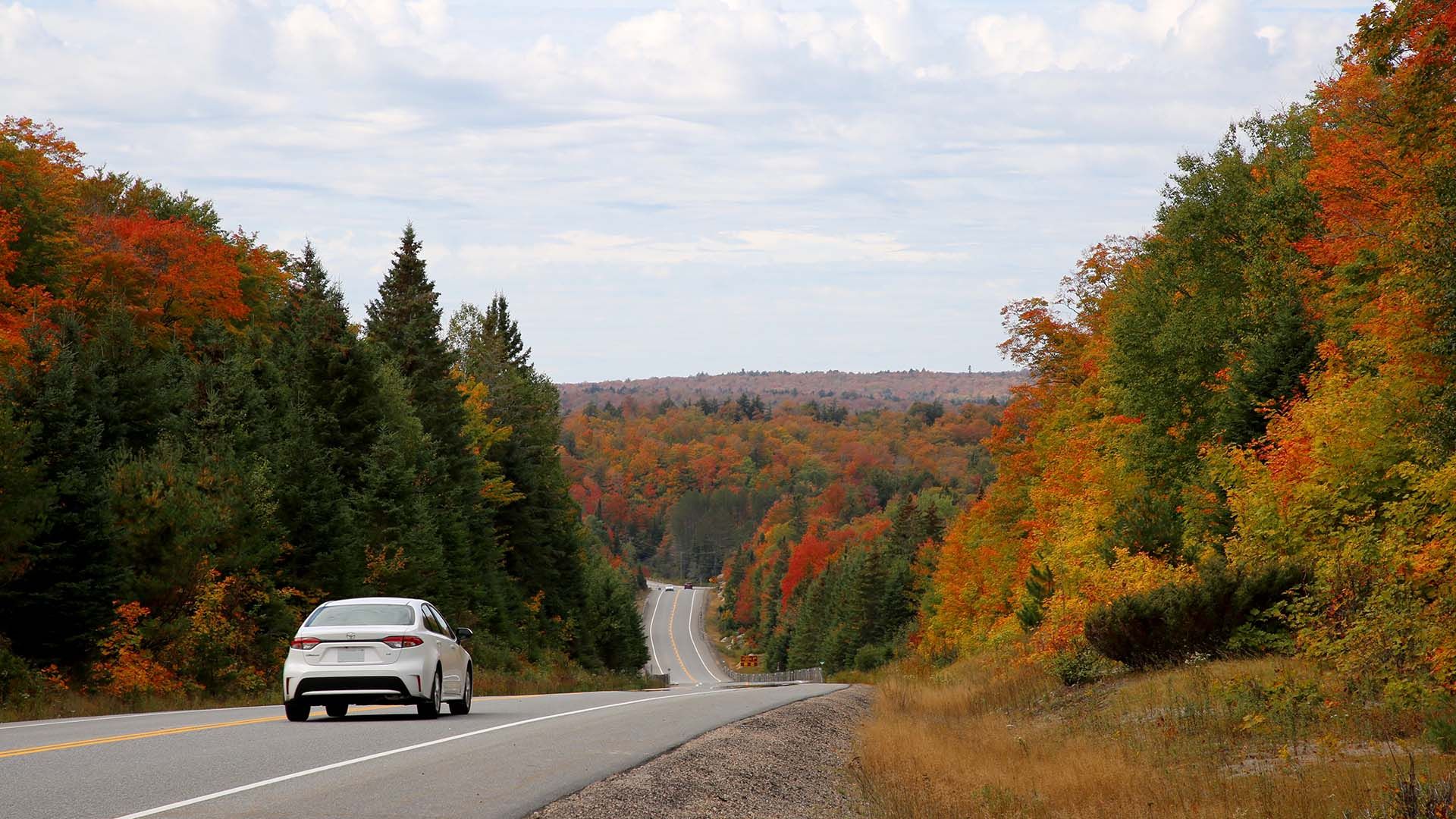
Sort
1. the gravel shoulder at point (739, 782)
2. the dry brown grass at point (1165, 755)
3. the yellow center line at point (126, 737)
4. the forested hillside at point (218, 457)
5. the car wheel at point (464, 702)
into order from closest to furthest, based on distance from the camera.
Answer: the gravel shoulder at point (739, 782)
the yellow center line at point (126, 737)
the dry brown grass at point (1165, 755)
the car wheel at point (464, 702)
the forested hillside at point (218, 457)

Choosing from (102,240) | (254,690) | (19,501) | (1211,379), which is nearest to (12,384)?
(19,501)

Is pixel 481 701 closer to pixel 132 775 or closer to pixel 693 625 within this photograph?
pixel 132 775

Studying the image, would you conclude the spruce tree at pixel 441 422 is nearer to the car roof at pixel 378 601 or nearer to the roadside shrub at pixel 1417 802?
the car roof at pixel 378 601

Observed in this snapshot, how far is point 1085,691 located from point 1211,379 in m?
18.7

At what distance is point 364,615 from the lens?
17422 millimetres

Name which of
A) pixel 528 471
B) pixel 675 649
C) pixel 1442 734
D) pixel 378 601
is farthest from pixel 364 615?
pixel 675 649

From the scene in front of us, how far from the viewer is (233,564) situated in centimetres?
3288

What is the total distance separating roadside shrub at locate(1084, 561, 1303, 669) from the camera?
27.1m

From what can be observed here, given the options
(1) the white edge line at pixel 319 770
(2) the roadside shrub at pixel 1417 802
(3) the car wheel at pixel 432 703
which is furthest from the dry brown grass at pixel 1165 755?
(3) the car wheel at pixel 432 703

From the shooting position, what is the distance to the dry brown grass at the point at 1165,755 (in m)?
13.9

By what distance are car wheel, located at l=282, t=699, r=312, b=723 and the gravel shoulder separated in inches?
194

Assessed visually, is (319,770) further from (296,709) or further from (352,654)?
(296,709)

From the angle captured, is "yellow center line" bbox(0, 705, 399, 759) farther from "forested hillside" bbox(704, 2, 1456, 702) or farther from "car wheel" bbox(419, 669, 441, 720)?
"forested hillside" bbox(704, 2, 1456, 702)

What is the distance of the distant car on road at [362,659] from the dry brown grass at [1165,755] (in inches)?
234
